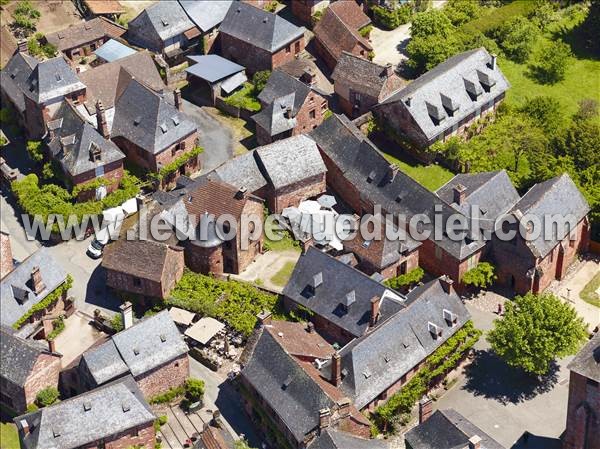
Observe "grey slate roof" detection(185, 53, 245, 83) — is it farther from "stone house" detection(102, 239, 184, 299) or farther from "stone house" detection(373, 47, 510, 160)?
"stone house" detection(102, 239, 184, 299)

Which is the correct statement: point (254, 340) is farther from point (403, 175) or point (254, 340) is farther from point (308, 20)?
point (308, 20)

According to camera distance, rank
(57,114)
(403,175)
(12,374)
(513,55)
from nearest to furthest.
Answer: (12,374)
(403,175)
(57,114)
(513,55)

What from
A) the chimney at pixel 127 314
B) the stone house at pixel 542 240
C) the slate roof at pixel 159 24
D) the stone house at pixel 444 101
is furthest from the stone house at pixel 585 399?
the slate roof at pixel 159 24

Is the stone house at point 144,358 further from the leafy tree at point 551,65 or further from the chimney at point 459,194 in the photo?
the leafy tree at point 551,65

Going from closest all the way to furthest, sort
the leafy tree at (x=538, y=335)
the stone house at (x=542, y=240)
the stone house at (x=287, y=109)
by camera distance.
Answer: the leafy tree at (x=538, y=335)
the stone house at (x=542, y=240)
the stone house at (x=287, y=109)

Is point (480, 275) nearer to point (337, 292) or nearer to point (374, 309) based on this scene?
point (374, 309)

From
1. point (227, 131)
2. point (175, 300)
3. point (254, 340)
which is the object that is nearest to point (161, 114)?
point (227, 131)
